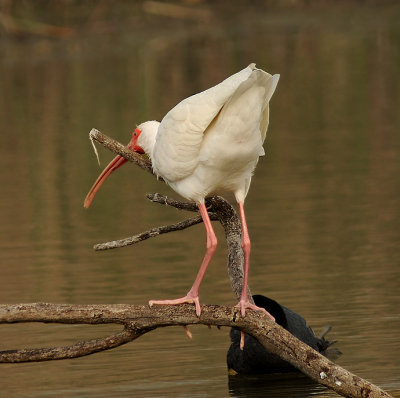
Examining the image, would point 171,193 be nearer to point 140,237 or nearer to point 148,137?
point 148,137

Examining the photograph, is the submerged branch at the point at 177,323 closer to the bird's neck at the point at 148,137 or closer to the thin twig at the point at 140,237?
the thin twig at the point at 140,237

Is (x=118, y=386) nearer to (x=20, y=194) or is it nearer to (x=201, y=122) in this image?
(x=201, y=122)

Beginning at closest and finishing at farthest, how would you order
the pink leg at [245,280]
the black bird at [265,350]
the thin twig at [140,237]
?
the pink leg at [245,280]
the thin twig at [140,237]
the black bird at [265,350]

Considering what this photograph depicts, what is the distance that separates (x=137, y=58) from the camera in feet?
103

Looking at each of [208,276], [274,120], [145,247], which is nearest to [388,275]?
[208,276]

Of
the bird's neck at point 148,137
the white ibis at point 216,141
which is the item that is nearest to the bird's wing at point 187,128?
the white ibis at point 216,141

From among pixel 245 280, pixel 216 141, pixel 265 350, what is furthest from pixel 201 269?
pixel 265 350

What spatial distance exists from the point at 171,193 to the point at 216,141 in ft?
27.3

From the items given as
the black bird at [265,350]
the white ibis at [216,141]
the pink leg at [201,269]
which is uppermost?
the white ibis at [216,141]

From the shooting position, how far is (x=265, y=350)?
8328 mm

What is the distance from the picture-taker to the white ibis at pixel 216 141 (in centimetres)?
670

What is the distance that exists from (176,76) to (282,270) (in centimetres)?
1719

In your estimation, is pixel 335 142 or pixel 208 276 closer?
pixel 208 276

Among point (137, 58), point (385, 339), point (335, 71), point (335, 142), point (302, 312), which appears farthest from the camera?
point (137, 58)
